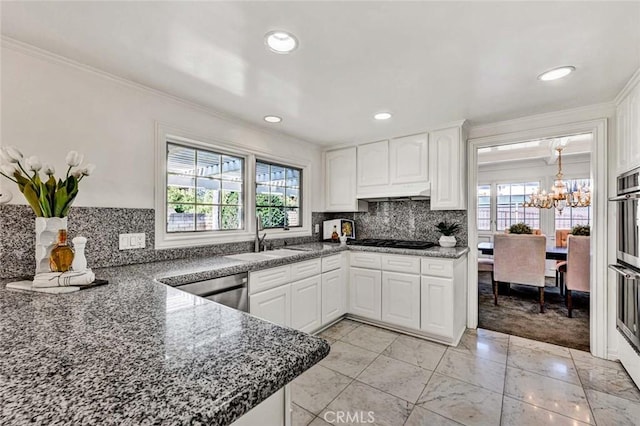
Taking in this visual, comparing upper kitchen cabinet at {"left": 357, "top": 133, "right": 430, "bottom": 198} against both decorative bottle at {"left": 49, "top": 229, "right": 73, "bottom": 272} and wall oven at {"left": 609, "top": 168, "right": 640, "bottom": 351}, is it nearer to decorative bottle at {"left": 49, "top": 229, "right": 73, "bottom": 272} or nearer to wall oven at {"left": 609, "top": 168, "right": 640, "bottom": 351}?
wall oven at {"left": 609, "top": 168, "right": 640, "bottom": 351}

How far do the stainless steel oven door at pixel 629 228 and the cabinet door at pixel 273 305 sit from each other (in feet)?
8.30

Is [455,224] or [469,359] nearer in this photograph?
[469,359]

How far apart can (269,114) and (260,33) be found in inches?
45.9

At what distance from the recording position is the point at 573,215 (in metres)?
5.42

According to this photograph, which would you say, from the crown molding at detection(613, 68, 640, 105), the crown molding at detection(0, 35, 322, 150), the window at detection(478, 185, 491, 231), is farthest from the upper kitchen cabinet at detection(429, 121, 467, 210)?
the window at detection(478, 185, 491, 231)

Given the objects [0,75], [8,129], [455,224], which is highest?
[0,75]

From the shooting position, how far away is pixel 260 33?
149cm

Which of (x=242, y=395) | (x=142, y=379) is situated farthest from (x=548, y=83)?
(x=142, y=379)

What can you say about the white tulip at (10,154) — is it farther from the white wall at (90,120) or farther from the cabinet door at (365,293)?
the cabinet door at (365,293)

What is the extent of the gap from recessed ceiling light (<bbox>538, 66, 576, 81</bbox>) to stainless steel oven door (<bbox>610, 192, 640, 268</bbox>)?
2.99 feet

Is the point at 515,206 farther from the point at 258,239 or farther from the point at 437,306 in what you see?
the point at 258,239

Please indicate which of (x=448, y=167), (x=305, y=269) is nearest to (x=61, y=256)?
(x=305, y=269)

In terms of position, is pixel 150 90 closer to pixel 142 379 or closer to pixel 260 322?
pixel 260 322

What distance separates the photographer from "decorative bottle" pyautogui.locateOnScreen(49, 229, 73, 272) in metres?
1.41
